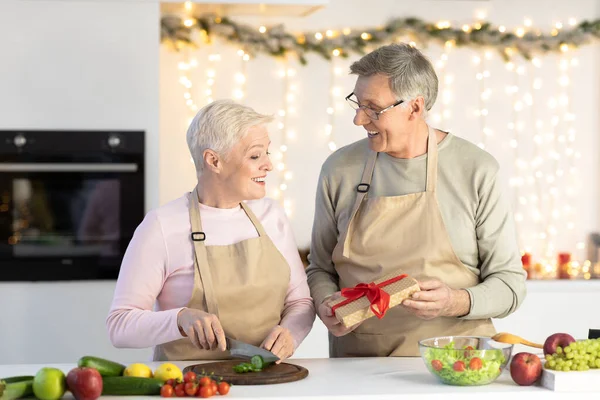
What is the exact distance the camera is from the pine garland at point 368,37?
14.9ft

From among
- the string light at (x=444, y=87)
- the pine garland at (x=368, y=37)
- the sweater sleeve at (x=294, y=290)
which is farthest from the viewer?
the string light at (x=444, y=87)

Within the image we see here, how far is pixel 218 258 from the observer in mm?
2443

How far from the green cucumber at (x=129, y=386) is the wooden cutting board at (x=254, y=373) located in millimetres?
188

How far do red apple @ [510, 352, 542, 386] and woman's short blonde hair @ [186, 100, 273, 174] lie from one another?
3.01 feet

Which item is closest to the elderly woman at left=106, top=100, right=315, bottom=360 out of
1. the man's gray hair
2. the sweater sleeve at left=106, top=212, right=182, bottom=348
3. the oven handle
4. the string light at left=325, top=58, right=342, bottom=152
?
the sweater sleeve at left=106, top=212, right=182, bottom=348

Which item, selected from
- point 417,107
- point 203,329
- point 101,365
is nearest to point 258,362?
point 203,329

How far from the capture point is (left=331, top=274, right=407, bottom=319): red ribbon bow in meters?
2.18

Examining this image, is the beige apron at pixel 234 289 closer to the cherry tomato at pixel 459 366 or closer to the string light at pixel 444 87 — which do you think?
the cherry tomato at pixel 459 366

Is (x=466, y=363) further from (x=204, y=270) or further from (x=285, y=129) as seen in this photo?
(x=285, y=129)

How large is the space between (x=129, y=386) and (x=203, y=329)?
0.90 feet

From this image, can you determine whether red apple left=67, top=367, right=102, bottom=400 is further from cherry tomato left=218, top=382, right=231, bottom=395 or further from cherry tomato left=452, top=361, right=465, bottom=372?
cherry tomato left=452, top=361, right=465, bottom=372

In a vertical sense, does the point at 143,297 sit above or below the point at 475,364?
above

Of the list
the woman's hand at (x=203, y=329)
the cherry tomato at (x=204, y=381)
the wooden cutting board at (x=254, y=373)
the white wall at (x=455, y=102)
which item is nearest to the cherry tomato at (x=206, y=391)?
the cherry tomato at (x=204, y=381)

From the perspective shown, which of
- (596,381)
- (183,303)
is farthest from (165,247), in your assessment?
(596,381)
